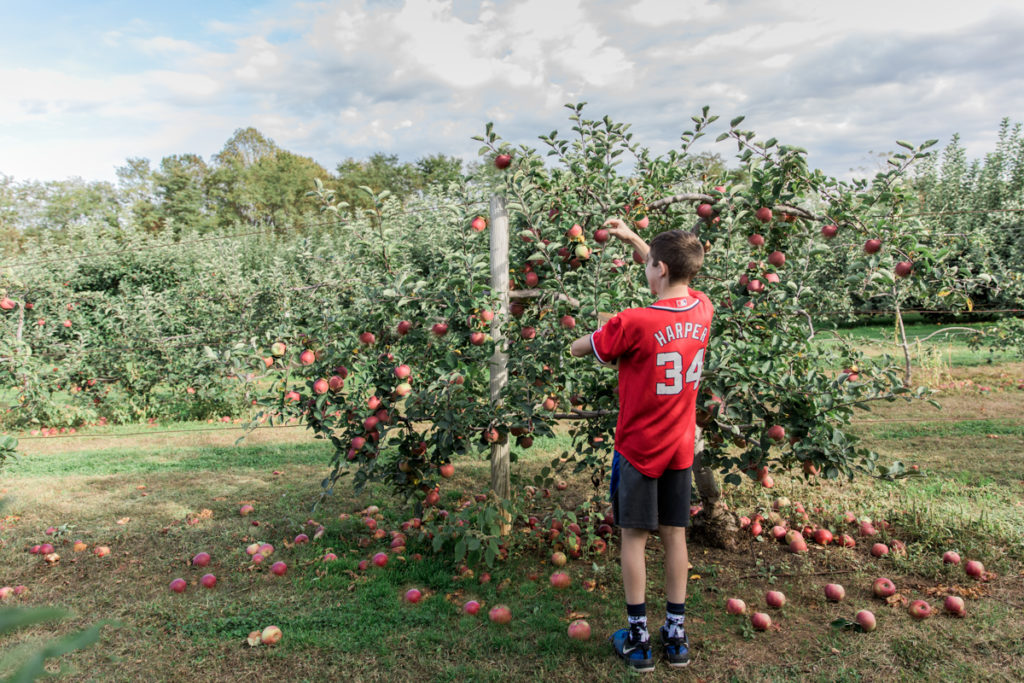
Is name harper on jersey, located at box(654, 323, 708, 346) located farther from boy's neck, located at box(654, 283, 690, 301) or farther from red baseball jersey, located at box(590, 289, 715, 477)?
boy's neck, located at box(654, 283, 690, 301)

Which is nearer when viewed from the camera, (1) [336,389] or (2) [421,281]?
(2) [421,281]

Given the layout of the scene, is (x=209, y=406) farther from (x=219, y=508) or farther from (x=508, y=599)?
(x=508, y=599)

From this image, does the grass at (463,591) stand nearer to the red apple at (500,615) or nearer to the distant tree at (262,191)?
the red apple at (500,615)

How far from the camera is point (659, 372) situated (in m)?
2.42

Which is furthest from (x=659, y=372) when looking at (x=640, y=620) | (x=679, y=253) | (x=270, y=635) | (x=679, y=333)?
(x=270, y=635)

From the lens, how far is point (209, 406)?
8.32 m

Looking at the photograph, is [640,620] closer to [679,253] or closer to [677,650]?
[677,650]

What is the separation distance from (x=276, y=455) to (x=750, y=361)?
15.6 ft

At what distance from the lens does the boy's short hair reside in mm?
2479

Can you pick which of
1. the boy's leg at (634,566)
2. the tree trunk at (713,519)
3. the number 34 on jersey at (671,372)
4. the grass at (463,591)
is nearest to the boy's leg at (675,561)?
the boy's leg at (634,566)

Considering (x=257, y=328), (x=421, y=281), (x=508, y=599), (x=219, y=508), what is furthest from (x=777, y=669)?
(x=257, y=328)

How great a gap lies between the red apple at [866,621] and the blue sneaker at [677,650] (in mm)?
805

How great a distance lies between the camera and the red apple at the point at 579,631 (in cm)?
265

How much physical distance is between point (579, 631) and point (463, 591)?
738mm
